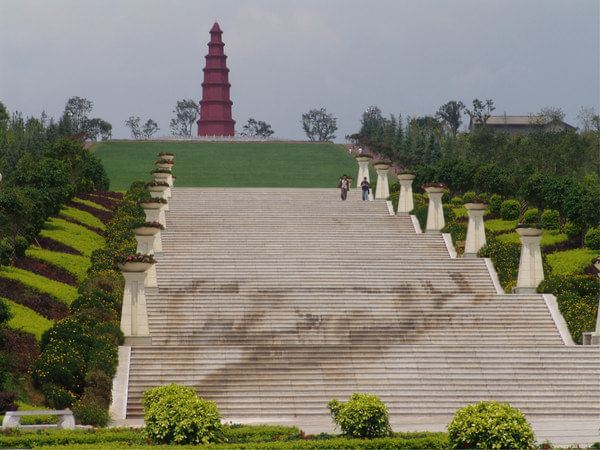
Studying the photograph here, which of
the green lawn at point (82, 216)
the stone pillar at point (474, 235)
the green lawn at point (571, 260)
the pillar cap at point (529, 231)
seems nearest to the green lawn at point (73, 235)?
the green lawn at point (82, 216)

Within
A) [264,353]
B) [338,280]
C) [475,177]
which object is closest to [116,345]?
[264,353]

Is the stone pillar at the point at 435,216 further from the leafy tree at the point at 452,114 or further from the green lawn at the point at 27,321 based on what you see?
the leafy tree at the point at 452,114

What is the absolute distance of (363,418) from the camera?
2308 cm

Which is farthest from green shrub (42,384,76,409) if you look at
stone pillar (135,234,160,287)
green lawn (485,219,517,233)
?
green lawn (485,219,517,233)

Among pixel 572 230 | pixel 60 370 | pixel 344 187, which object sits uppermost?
pixel 344 187

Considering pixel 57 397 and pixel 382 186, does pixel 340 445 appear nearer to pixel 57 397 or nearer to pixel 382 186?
pixel 57 397

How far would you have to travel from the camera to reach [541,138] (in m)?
70.9

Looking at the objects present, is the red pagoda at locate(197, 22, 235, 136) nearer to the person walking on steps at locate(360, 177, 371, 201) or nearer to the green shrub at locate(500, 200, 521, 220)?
the person walking on steps at locate(360, 177, 371, 201)

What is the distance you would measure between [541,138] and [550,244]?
2499cm

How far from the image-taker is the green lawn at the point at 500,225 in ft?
167

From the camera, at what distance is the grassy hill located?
243ft

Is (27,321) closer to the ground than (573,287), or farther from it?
closer to the ground

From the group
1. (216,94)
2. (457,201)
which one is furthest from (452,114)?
(457,201)

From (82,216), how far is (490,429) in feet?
113
